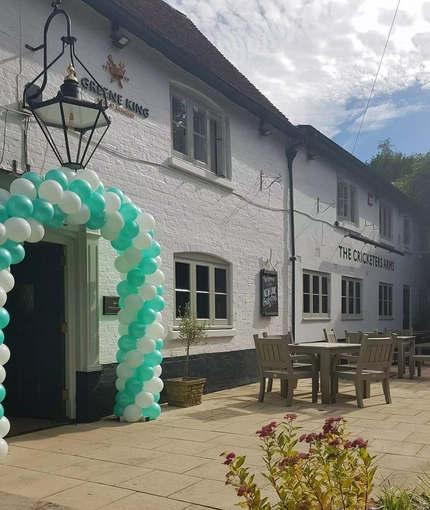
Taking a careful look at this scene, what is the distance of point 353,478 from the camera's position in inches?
110

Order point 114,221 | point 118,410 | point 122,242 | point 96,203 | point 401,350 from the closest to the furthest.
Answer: point 96,203
point 114,221
point 122,242
point 118,410
point 401,350

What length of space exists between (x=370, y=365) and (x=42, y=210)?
5.00 metres

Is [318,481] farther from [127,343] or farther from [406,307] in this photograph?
[406,307]

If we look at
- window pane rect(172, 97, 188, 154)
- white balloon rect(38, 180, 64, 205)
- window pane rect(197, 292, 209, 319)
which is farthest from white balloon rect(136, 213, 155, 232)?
window pane rect(197, 292, 209, 319)

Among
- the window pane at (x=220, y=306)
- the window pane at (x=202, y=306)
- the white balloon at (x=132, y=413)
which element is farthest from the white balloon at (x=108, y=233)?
the window pane at (x=220, y=306)

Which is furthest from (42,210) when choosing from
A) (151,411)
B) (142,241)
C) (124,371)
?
(151,411)

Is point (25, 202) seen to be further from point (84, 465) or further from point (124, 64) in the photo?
point (124, 64)

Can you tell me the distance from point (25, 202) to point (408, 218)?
19040mm

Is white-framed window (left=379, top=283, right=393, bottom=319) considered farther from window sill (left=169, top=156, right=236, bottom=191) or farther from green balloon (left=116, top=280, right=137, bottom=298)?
green balloon (left=116, top=280, right=137, bottom=298)

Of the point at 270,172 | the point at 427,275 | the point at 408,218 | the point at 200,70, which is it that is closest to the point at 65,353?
the point at 200,70

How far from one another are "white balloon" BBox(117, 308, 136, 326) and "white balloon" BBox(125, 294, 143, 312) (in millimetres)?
60

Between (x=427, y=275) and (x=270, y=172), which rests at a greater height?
(x=270, y=172)

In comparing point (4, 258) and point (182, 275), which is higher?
point (4, 258)

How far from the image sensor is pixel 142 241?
6715 mm
